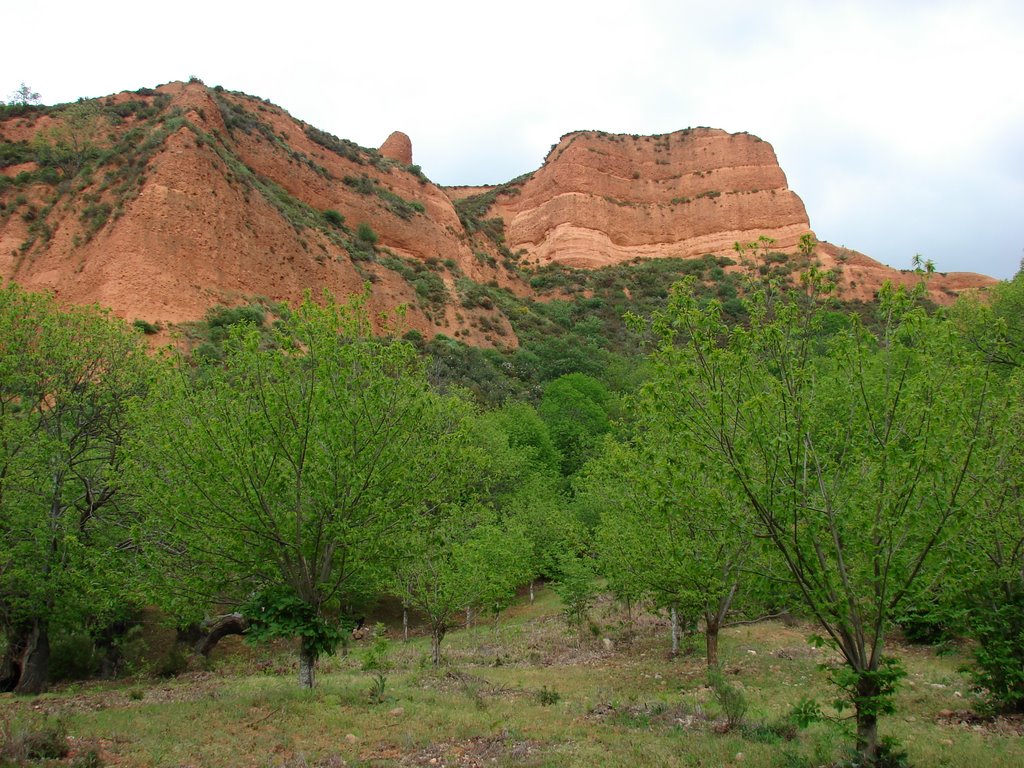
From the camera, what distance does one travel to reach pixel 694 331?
6.01 meters

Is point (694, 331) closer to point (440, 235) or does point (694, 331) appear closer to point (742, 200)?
point (440, 235)

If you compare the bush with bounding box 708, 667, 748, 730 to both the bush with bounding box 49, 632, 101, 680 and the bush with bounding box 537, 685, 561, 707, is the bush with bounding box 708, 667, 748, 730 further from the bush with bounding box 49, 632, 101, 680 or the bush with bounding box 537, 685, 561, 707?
the bush with bounding box 49, 632, 101, 680

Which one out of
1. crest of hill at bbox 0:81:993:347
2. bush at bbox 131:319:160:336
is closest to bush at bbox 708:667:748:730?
crest of hill at bbox 0:81:993:347

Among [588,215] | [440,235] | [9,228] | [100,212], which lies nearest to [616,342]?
[440,235]

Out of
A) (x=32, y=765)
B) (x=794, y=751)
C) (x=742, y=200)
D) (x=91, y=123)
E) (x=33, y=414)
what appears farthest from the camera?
(x=742, y=200)

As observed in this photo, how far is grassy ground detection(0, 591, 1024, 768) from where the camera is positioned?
24.2ft

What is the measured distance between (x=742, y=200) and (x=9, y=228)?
83362 millimetres

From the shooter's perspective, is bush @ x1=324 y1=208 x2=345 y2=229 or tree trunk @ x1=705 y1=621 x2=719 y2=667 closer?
tree trunk @ x1=705 y1=621 x2=719 y2=667

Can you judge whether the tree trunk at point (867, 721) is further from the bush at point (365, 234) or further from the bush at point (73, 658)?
the bush at point (365, 234)

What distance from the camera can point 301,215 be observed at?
5256 cm

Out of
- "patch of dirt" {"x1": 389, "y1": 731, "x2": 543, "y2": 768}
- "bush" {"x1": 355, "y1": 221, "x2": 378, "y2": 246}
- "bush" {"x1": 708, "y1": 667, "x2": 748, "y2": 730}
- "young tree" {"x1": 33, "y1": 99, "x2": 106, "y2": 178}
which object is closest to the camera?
"patch of dirt" {"x1": 389, "y1": 731, "x2": 543, "y2": 768}

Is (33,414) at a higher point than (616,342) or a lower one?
lower

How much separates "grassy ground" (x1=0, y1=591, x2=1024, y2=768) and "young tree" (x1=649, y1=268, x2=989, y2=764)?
55.1 inches

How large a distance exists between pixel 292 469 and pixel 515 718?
5184mm
